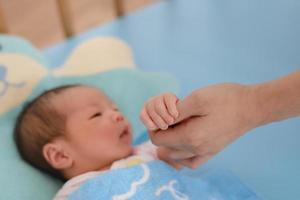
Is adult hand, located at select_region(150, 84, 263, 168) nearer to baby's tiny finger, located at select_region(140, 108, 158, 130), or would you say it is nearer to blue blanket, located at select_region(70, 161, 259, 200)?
baby's tiny finger, located at select_region(140, 108, 158, 130)

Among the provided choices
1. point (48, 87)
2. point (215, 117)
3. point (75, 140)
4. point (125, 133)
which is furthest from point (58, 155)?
point (215, 117)

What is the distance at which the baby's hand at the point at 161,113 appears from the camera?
0.74m

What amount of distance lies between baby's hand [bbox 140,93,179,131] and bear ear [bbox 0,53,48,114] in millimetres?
539

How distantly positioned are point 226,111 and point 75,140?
0.40 metres

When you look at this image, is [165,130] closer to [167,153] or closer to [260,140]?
[167,153]

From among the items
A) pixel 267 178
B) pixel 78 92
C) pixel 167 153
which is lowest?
pixel 267 178

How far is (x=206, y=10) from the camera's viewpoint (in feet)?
5.57

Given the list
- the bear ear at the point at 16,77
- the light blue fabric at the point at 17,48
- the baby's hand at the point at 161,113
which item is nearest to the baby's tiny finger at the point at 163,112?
the baby's hand at the point at 161,113

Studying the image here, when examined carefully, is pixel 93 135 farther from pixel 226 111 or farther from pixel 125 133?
pixel 226 111

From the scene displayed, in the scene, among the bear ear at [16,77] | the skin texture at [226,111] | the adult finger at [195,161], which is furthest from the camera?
the bear ear at [16,77]

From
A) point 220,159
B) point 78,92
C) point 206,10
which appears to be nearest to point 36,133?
point 78,92

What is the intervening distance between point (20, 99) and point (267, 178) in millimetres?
644

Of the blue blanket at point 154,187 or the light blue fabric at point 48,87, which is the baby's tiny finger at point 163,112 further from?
the light blue fabric at point 48,87

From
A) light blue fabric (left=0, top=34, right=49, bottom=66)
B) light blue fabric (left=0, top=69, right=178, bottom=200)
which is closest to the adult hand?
light blue fabric (left=0, top=69, right=178, bottom=200)
